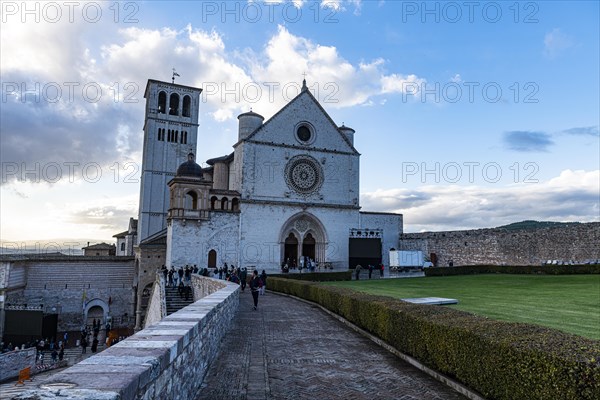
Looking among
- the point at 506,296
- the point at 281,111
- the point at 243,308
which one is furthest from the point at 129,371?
the point at 281,111

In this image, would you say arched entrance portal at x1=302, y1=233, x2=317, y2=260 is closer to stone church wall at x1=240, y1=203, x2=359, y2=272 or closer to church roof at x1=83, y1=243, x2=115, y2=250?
stone church wall at x1=240, y1=203, x2=359, y2=272

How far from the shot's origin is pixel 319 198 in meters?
40.5

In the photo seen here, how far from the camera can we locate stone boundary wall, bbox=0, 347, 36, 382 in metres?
24.2

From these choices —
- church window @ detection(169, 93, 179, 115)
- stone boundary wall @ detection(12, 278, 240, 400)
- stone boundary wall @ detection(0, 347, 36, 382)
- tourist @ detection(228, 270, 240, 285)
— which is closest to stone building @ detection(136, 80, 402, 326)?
tourist @ detection(228, 270, 240, 285)

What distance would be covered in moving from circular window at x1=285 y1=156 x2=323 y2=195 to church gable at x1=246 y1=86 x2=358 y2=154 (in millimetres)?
1505

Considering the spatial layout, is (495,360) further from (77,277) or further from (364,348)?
(77,277)

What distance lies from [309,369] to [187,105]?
51.5 m

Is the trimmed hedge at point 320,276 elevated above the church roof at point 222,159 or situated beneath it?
situated beneath

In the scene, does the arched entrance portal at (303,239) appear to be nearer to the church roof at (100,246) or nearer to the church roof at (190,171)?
the church roof at (190,171)

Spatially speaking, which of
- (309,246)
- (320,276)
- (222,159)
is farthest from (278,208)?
(222,159)

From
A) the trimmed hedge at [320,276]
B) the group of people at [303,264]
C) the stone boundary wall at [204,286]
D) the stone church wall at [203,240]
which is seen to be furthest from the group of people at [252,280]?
the group of people at [303,264]

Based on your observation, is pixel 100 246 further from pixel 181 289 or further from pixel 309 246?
pixel 181 289

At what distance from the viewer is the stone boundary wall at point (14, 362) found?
Answer: 2423 centimetres

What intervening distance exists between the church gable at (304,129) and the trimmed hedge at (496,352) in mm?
30318
